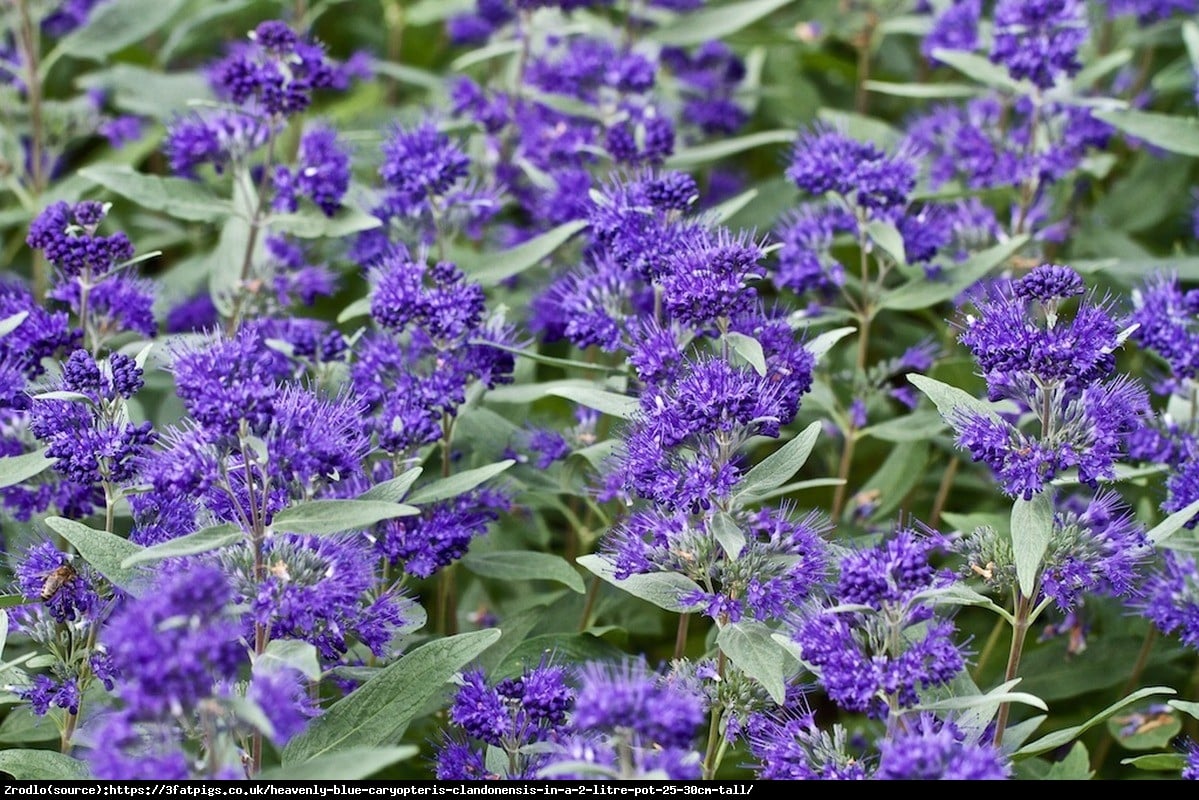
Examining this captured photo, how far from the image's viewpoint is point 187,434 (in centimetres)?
293

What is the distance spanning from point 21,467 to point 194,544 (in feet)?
2.30

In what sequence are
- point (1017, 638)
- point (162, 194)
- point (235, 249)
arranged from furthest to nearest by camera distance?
point (235, 249)
point (162, 194)
point (1017, 638)

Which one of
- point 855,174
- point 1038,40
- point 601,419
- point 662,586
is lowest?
point 601,419

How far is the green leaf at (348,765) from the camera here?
7.80 feet

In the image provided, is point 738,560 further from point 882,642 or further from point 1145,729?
point 1145,729

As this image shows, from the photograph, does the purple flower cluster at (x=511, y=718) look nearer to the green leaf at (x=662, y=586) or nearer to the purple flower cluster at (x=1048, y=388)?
the green leaf at (x=662, y=586)

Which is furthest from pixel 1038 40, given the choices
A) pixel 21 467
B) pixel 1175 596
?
pixel 21 467

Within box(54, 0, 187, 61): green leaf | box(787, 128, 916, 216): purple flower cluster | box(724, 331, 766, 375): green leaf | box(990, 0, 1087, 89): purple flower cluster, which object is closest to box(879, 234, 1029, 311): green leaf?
box(787, 128, 916, 216): purple flower cluster

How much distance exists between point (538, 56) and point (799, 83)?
1.29 meters

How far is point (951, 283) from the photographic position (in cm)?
421
